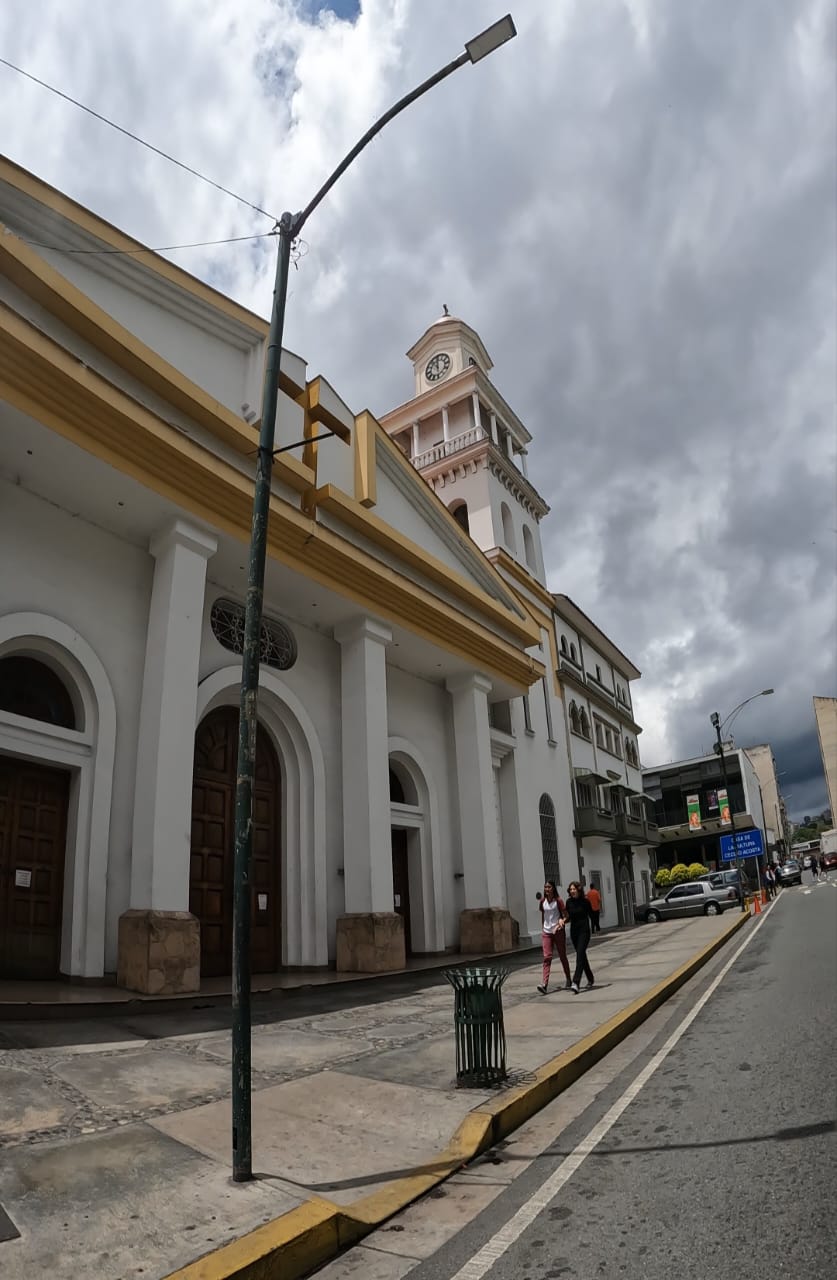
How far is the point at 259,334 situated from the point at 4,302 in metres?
5.61

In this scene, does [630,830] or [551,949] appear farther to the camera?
[630,830]

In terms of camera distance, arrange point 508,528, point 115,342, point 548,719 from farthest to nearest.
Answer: point 508,528
point 548,719
point 115,342

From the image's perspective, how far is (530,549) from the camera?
99.7 feet

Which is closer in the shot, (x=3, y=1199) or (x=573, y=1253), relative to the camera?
(x=573, y=1253)

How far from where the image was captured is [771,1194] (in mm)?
3971

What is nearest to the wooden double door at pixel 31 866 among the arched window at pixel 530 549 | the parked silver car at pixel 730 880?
the arched window at pixel 530 549

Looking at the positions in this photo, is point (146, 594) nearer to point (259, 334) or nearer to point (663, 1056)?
point (259, 334)

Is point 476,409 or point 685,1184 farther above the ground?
point 476,409

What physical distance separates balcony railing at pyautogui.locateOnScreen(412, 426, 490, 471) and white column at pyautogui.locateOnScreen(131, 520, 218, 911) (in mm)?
17322

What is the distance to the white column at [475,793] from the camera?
18.4 metres

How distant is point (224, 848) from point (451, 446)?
772 inches

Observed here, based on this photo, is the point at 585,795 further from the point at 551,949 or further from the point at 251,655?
the point at 251,655

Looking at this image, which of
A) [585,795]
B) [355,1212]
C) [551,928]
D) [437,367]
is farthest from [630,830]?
[355,1212]

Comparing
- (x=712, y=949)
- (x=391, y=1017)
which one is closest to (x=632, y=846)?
(x=712, y=949)
